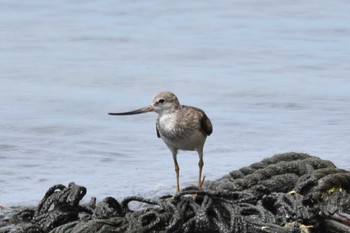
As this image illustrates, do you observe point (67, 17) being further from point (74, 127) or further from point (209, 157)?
point (209, 157)

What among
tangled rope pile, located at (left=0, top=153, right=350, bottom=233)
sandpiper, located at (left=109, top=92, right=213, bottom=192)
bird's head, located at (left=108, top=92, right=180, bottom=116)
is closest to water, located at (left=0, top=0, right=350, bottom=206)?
sandpiper, located at (left=109, top=92, right=213, bottom=192)

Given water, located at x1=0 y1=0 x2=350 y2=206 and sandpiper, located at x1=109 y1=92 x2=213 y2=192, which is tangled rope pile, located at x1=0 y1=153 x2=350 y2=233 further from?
water, located at x1=0 y1=0 x2=350 y2=206

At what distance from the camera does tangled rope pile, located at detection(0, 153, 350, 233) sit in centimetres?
535

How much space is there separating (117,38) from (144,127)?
4.12 m

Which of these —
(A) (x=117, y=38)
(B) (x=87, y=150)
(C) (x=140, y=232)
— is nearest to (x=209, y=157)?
(B) (x=87, y=150)

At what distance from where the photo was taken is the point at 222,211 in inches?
215

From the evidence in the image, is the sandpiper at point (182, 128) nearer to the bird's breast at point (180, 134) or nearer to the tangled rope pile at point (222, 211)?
the bird's breast at point (180, 134)

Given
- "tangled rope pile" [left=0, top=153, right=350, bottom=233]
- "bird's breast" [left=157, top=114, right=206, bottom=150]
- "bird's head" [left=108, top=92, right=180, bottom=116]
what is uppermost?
"bird's head" [left=108, top=92, right=180, bottom=116]

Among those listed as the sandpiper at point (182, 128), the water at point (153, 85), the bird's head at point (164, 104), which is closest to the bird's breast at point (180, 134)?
the sandpiper at point (182, 128)

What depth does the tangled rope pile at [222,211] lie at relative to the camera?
5.35 meters

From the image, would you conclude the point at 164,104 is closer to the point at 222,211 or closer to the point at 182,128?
the point at 182,128

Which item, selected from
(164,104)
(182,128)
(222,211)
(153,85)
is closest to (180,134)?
(182,128)

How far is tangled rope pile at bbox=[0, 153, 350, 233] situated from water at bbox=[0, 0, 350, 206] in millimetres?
1345

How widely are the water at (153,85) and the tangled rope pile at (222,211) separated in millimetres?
1345
